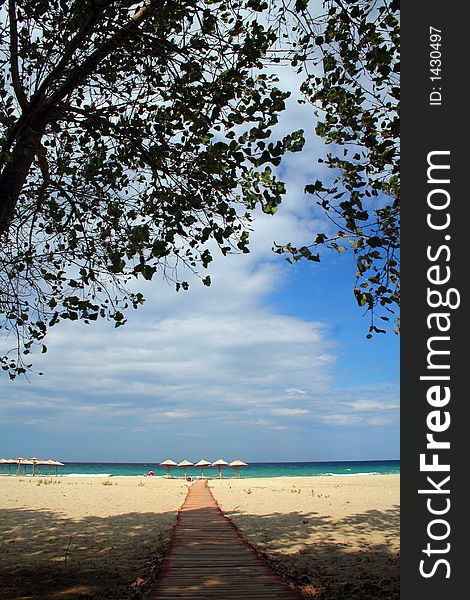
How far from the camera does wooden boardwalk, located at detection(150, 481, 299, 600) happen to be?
5777 mm

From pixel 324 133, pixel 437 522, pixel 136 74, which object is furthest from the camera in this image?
pixel 136 74

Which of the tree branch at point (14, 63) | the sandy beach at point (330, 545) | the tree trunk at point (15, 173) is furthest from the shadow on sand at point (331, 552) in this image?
the tree branch at point (14, 63)

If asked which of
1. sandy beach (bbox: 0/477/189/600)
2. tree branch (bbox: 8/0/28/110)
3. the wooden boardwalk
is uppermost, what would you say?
tree branch (bbox: 8/0/28/110)

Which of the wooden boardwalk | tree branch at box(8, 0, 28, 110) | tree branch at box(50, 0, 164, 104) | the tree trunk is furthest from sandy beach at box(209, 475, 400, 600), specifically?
tree branch at box(8, 0, 28, 110)

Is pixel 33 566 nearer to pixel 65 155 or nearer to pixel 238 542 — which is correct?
pixel 238 542

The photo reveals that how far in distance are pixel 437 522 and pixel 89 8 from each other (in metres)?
6.20

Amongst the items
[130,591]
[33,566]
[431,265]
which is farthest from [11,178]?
[33,566]

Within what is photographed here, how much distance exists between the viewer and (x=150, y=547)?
33.7 ft

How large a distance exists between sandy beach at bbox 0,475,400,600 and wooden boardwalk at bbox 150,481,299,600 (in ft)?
0.93

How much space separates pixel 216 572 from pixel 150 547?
3983 mm

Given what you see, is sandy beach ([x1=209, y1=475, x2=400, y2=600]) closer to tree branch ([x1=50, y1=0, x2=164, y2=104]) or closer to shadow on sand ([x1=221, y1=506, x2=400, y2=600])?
shadow on sand ([x1=221, y1=506, x2=400, y2=600])

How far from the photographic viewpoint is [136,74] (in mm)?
7445

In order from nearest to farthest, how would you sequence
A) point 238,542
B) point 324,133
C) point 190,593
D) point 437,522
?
point 437,522
point 190,593
point 324,133
point 238,542

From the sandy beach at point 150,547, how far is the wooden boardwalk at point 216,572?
0.93ft
